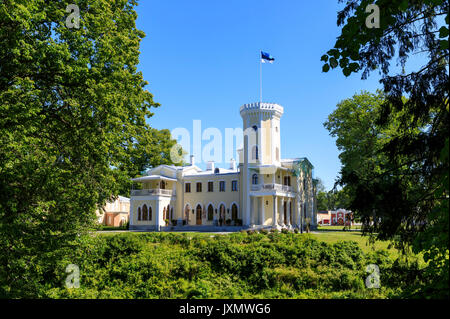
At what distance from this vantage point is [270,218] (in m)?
36.4

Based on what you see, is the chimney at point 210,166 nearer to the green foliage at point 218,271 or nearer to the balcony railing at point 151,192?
the balcony railing at point 151,192

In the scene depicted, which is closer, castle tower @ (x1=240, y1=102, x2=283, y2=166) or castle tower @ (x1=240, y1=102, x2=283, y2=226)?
castle tower @ (x1=240, y1=102, x2=283, y2=226)

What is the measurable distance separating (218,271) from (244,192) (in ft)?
83.3

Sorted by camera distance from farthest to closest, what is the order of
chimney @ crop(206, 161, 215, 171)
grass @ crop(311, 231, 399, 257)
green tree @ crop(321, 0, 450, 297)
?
chimney @ crop(206, 161, 215, 171), grass @ crop(311, 231, 399, 257), green tree @ crop(321, 0, 450, 297)

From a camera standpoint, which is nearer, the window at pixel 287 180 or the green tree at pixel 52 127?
the green tree at pixel 52 127

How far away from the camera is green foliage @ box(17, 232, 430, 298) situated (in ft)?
34.1

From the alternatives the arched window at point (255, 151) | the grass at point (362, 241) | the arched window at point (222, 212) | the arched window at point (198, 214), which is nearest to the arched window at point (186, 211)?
the arched window at point (198, 214)

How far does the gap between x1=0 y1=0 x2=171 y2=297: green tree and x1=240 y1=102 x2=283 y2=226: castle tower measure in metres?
26.9

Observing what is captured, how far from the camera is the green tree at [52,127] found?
27.4 feet

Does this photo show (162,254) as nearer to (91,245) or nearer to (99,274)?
(99,274)

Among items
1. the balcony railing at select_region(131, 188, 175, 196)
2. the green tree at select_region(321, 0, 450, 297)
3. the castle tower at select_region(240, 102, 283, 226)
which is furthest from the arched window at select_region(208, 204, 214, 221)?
the green tree at select_region(321, 0, 450, 297)

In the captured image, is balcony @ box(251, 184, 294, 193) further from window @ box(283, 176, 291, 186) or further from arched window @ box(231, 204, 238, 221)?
arched window @ box(231, 204, 238, 221)
